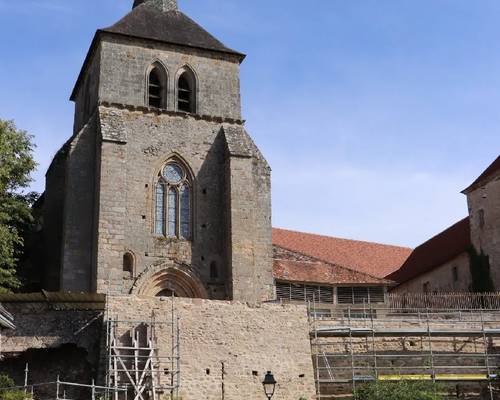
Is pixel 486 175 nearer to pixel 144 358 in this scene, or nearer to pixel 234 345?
pixel 234 345

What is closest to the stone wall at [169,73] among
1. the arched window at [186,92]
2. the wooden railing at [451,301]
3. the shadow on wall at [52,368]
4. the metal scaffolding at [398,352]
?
the arched window at [186,92]

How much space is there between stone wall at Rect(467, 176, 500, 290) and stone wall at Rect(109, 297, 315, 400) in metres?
15.8

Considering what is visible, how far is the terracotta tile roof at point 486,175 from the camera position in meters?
37.0

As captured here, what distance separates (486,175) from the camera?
124ft

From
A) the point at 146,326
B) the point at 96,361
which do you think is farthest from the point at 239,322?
the point at 96,361

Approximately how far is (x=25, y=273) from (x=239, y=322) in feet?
35.7

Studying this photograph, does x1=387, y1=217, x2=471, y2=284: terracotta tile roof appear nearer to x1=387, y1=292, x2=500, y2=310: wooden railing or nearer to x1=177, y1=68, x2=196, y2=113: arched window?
x1=387, y1=292, x2=500, y2=310: wooden railing

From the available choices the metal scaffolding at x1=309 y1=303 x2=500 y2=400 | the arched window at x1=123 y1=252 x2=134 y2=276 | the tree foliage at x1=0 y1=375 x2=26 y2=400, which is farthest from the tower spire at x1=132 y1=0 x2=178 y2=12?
the tree foliage at x1=0 y1=375 x2=26 y2=400

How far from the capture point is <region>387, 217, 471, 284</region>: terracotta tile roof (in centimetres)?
3978

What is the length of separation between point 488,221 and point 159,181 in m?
16.6

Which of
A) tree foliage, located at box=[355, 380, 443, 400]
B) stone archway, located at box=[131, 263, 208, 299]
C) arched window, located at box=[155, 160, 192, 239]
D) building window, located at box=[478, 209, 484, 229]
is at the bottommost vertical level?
tree foliage, located at box=[355, 380, 443, 400]

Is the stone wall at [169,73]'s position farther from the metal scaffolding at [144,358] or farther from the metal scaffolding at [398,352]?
the metal scaffolding at [144,358]

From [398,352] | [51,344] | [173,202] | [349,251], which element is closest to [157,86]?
[173,202]

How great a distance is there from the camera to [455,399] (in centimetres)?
2261
